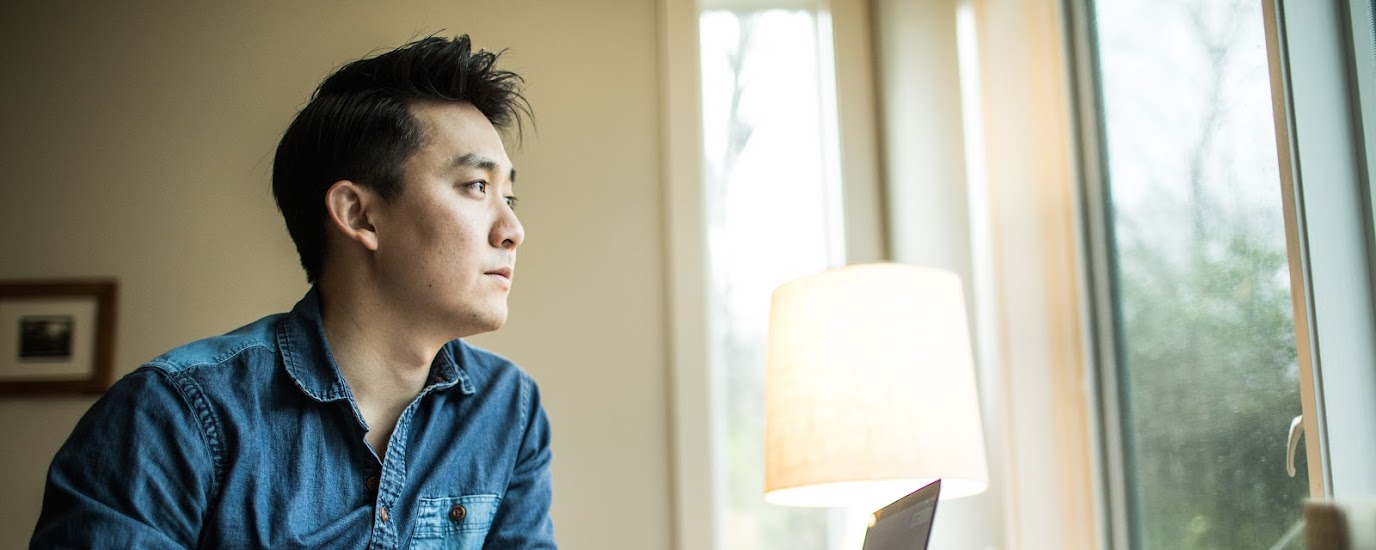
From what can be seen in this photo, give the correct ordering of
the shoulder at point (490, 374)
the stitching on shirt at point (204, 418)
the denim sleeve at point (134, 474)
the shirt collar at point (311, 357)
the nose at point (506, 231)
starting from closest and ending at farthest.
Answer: the denim sleeve at point (134, 474) → the stitching on shirt at point (204, 418) → the shirt collar at point (311, 357) → the nose at point (506, 231) → the shoulder at point (490, 374)

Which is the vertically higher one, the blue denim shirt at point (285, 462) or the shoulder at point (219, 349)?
the shoulder at point (219, 349)

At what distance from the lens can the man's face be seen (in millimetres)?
1729

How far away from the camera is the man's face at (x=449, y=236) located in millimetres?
1729

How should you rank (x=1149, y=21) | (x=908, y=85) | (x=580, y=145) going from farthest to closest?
(x=580, y=145)
(x=908, y=85)
(x=1149, y=21)

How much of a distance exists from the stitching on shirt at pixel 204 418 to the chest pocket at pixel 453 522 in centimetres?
28

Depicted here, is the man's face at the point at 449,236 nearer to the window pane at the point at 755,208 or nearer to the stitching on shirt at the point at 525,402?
the stitching on shirt at the point at 525,402

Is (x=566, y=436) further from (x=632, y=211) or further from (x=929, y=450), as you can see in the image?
(x=929, y=450)

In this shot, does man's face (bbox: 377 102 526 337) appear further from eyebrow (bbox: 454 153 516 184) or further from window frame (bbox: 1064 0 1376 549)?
window frame (bbox: 1064 0 1376 549)

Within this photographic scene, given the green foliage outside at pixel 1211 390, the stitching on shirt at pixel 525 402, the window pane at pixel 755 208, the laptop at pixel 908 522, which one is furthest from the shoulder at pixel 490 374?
the green foliage outside at pixel 1211 390

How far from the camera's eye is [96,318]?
273cm

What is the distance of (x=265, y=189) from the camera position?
279 cm

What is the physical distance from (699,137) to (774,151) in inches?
8.8

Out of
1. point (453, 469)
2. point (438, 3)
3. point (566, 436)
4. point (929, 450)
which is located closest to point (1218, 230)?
point (929, 450)

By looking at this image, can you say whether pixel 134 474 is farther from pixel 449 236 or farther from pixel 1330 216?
pixel 1330 216
